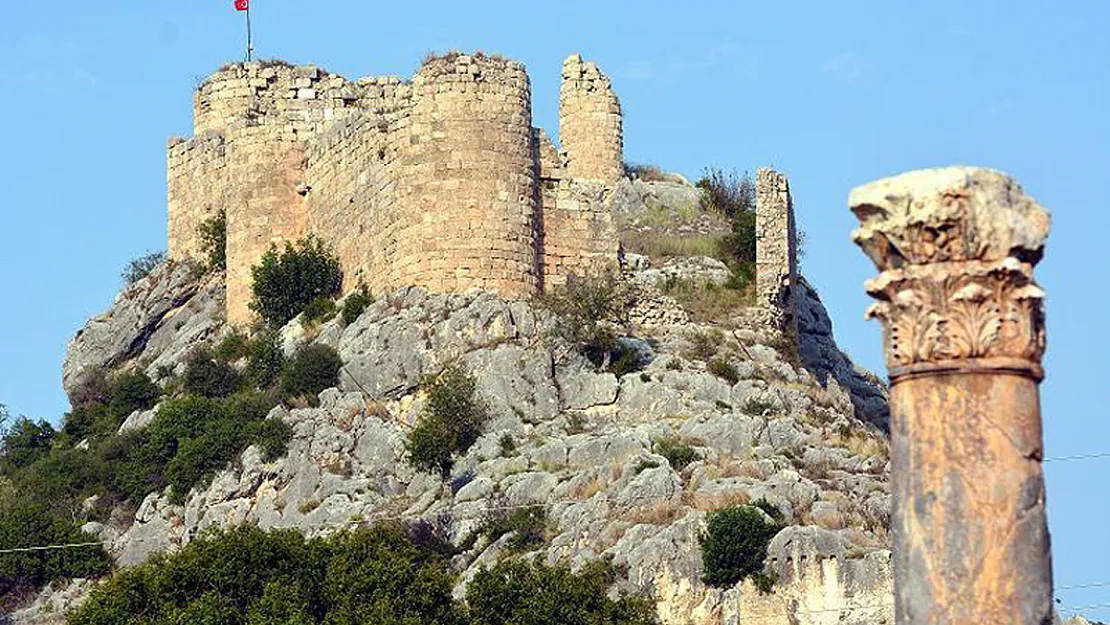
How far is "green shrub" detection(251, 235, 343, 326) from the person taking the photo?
60094mm

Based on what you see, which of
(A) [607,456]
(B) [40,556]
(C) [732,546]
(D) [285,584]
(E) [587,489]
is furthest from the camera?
(B) [40,556]

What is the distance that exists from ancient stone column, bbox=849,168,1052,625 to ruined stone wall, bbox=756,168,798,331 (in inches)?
1615

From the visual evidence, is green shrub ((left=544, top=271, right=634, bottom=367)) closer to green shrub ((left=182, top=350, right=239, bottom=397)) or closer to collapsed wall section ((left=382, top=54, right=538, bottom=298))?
collapsed wall section ((left=382, top=54, right=538, bottom=298))

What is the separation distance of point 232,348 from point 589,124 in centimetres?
987

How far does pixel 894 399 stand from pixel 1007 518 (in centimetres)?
100

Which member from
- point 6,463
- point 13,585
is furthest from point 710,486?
point 6,463

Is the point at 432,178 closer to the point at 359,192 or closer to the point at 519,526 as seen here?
the point at 359,192

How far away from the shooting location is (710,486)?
5084 centimetres

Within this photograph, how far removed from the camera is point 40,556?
193ft

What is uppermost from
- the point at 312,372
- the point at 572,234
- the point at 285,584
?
the point at 572,234

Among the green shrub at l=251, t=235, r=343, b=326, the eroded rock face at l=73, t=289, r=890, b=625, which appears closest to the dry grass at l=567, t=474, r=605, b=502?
the eroded rock face at l=73, t=289, r=890, b=625

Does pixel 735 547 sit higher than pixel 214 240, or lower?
lower

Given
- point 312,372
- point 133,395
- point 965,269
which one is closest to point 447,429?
point 312,372

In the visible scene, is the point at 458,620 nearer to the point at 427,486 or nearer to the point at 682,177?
the point at 427,486
